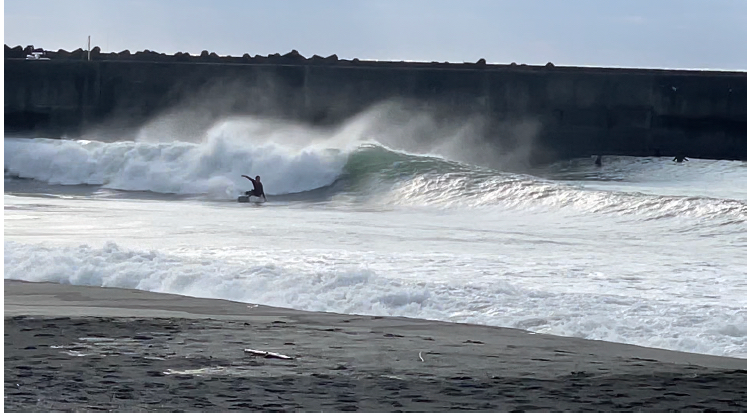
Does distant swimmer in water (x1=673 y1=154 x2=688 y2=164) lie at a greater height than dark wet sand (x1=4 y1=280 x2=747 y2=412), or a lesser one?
greater

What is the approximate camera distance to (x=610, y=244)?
510 inches

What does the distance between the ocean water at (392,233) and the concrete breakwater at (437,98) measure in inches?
33.6

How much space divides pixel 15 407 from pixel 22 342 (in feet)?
5.09

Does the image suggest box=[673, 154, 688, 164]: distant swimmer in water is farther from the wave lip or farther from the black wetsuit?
the black wetsuit

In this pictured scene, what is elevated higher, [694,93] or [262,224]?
[694,93]

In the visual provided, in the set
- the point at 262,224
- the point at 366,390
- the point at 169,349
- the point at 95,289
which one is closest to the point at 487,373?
the point at 366,390

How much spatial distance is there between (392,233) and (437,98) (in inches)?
655

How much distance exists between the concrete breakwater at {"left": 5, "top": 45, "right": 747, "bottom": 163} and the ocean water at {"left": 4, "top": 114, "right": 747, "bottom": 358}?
853 mm

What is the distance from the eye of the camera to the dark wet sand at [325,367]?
15.9 ft

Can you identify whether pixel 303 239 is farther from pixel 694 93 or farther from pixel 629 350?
pixel 694 93

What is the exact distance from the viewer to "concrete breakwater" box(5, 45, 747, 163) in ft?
94.9

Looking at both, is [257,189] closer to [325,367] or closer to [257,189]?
[257,189]

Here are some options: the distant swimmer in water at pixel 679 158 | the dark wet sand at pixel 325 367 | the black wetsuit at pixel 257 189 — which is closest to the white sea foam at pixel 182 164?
the black wetsuit at pixel 257 189

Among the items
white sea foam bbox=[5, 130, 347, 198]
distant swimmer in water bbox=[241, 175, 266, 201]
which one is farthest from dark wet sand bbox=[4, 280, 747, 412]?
white sea foam bbox=[5, 130, 347, 198]
